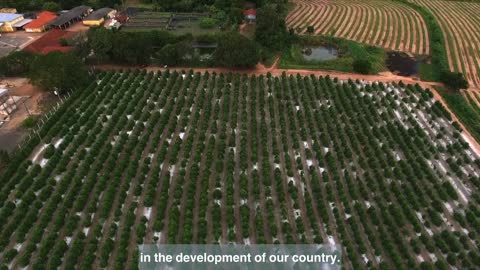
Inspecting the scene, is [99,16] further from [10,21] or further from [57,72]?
[57,72]

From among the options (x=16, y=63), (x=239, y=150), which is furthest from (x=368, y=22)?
→ (x=16, y=63)

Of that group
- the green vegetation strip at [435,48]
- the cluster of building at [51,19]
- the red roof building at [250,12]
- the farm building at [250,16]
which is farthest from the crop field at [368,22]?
the cluster of building at [51,19]

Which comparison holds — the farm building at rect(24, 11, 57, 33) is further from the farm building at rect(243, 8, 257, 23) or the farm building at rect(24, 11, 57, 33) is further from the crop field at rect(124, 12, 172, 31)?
the farm building at rect(243, 8, 257, 23)

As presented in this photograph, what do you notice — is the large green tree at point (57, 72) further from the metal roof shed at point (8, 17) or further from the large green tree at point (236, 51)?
the metal roof shed at point (8, 17)

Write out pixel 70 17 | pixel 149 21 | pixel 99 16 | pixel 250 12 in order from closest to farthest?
1. pixel 70 17
2. pixel 99 16
3. pixel 149 21
4. pixel 250 12

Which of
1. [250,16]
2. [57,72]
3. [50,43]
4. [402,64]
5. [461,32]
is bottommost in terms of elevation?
[402,64]
